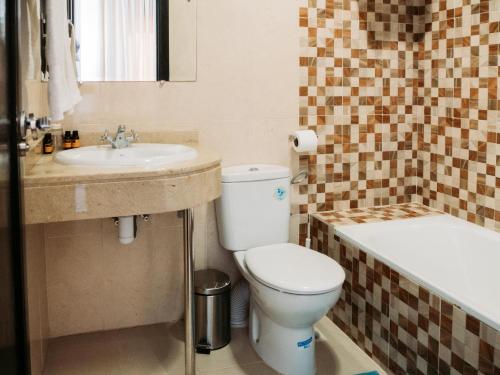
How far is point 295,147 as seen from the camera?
247 cm

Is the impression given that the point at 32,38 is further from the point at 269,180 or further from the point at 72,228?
the point at 269,180

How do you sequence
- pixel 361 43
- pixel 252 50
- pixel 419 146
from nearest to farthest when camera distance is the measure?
1. pixel 252 50
2. pixel 361 43
3. pixel 419 146

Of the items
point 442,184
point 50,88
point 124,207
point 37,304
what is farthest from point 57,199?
point 442,184

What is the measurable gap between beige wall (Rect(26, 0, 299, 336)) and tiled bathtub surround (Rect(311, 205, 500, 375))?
586 mm

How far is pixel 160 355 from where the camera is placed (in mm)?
2188

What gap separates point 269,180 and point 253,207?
0.15m

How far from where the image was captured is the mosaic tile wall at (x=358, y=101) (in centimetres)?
255

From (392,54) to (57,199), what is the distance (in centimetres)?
195

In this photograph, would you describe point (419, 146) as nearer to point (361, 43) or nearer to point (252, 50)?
point (361, 43)

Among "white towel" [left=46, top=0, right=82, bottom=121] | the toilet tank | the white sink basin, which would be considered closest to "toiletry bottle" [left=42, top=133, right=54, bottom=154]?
the white sink basin

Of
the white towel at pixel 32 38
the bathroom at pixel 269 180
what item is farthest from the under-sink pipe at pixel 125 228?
the white towel at pixel 32 38

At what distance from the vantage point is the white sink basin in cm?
173

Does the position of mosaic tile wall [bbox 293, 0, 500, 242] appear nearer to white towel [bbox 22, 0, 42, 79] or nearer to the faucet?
the faucet

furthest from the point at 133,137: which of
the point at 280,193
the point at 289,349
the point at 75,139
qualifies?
the point at 289,349
